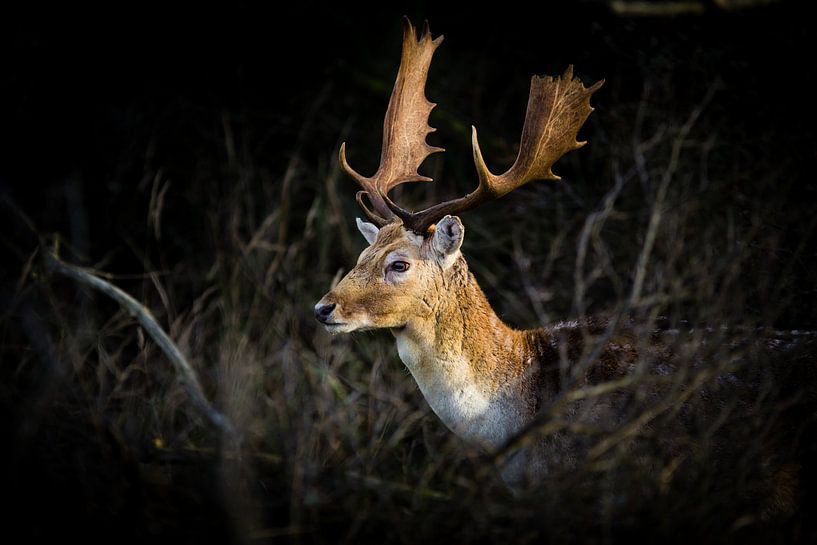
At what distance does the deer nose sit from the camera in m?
4.04

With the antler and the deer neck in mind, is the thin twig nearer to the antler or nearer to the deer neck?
the deer neck

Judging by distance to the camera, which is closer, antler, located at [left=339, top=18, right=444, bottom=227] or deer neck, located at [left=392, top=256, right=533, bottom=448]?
deer neck, located at [left=392, top=256, right=533, bottom=448]

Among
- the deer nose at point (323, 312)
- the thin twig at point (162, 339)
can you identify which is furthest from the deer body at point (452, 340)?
the thin twig at point (162, 339)

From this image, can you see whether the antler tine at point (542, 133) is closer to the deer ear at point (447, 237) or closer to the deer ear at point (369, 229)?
the deer ear at point (447, 237)

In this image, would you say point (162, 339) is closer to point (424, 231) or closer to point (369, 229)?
point (369, 229)

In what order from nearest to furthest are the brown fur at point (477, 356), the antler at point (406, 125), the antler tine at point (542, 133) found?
the brown fur at point (477, 356), the antler tine at point (542, 133), the antler at point (406, 125)

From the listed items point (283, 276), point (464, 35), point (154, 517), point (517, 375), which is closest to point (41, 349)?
point (154, 517)

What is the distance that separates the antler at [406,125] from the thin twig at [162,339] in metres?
1.35

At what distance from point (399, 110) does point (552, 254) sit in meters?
1.77

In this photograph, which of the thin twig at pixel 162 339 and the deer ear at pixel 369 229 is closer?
the thin twig at pixel 162 339

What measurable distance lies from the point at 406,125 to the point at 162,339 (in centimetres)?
183

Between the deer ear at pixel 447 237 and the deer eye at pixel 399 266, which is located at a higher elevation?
the deer ear at pixel 447 237

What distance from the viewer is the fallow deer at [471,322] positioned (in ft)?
13.5

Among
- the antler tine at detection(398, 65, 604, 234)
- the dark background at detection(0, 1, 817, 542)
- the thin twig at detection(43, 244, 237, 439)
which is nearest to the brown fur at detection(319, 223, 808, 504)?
the antler tine at detection(398, 65, 604, 234)
